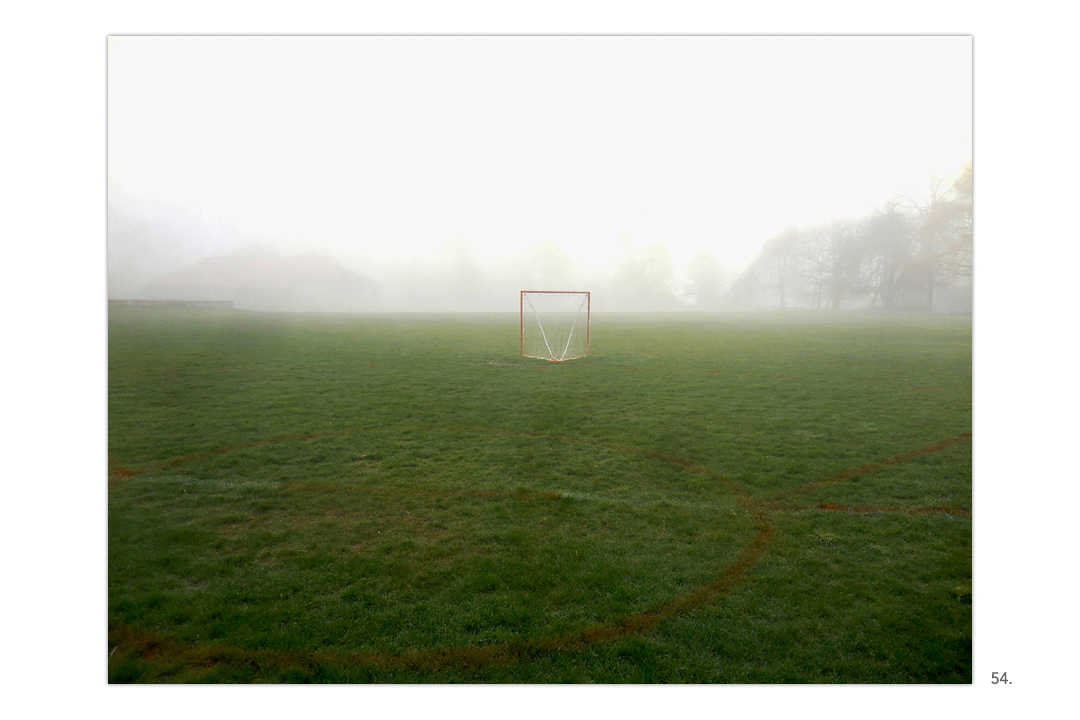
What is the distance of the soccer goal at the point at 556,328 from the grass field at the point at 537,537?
28.0 ft

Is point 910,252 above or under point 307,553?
above

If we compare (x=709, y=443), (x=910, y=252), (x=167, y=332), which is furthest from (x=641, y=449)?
(x=910, y=252)

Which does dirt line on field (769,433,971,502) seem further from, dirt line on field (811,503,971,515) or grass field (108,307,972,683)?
dirt line on field (811,503,971,515)

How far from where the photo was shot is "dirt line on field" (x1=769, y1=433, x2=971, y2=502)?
6.37 metres

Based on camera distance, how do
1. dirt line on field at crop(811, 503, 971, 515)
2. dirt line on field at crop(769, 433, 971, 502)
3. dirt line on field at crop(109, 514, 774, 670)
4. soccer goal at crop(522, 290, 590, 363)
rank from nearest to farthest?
dirt line on field at crop(109, 514, 774, 670) < dirt line on field at crop(811, 503, 971, 515) < dirt line on field at crop(769, 433, 971, 502) < soccer goal at crop(522, 290, 590, 363)

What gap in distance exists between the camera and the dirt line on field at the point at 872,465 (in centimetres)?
637

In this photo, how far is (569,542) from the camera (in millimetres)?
5074

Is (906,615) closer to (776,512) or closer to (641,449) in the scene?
(776,512)

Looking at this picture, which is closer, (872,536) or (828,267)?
(872,536)

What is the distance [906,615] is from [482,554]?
11.7ft

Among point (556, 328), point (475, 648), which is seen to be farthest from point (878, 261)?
point (475, 648)

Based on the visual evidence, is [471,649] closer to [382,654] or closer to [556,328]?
[382,654]

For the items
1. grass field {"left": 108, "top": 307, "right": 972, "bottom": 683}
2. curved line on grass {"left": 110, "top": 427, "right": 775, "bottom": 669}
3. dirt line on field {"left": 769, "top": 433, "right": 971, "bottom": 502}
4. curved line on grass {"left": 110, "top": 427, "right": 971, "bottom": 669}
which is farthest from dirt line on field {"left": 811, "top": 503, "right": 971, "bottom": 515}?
curved line on grass {"left": 110, "top": 427, "right": 775, "bottom": 669}

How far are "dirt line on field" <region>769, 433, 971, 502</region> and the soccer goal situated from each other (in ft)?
40.6
